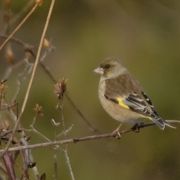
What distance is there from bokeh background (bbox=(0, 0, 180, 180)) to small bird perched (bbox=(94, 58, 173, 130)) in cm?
232

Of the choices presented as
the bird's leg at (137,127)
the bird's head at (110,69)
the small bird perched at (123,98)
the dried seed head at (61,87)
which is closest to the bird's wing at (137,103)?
the small bird perched at (123,98)

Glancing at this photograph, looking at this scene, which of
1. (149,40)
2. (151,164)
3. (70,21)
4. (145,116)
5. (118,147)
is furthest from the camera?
(70,21)

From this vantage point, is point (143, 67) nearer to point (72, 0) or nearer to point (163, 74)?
point (163, 74)

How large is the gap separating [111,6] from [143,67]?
261 centimetres

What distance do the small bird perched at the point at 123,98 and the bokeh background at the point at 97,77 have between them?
232 centimetres

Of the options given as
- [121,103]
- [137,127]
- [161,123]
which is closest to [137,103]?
[121,103]

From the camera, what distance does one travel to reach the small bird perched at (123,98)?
7711mm

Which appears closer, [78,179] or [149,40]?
[78,179]

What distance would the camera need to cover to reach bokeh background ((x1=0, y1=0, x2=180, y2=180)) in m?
13.0

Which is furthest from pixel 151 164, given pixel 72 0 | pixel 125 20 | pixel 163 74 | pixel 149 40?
pixel 72 0

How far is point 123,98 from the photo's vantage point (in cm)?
802

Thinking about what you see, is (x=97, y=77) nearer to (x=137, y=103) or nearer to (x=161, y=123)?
(x=137, y=103)

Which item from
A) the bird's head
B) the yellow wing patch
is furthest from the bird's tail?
the bird's head

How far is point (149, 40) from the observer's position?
1656 cm
